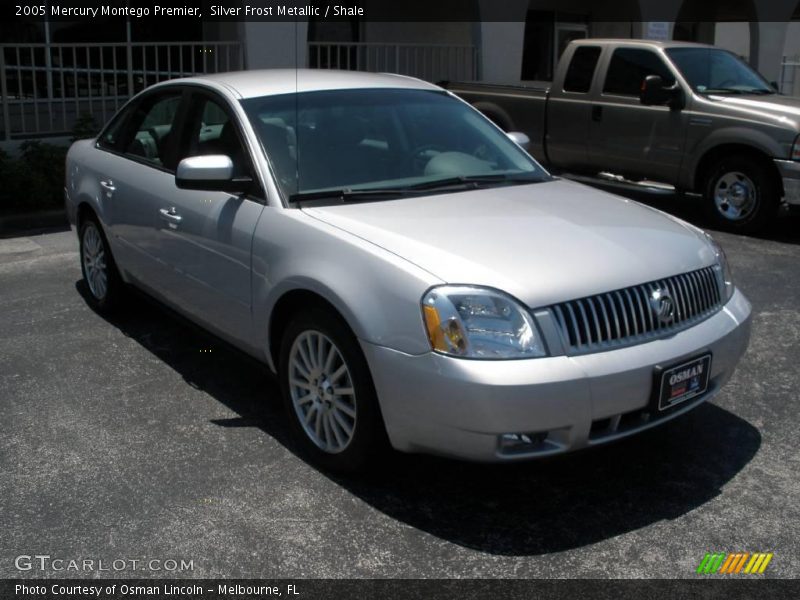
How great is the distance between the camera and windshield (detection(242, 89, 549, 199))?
4.52 metres

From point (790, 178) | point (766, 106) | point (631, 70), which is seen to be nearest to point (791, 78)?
point (631, 70)

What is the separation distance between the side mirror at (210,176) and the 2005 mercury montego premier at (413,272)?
0.01 m

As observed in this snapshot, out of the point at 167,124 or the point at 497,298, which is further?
the point at 167,124

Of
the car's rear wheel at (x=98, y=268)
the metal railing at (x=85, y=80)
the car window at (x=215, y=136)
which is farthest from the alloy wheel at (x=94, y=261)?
the metal railing at (x=85, y=80)

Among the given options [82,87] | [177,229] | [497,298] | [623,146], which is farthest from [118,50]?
[497,298]

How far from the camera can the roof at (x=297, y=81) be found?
16.2ft

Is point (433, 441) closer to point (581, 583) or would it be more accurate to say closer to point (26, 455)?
point (581, 583)

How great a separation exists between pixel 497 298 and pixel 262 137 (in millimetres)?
1708

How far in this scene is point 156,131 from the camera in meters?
5.63

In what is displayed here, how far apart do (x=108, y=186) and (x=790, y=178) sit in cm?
609

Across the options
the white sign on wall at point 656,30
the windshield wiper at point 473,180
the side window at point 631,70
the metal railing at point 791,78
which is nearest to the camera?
the windshield wiper at point 473,180

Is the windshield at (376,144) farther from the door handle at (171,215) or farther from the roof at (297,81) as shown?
the door handle at (171,215)

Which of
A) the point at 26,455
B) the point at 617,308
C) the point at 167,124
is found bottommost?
the point at 26,455

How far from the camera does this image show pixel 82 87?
40.6 ft
